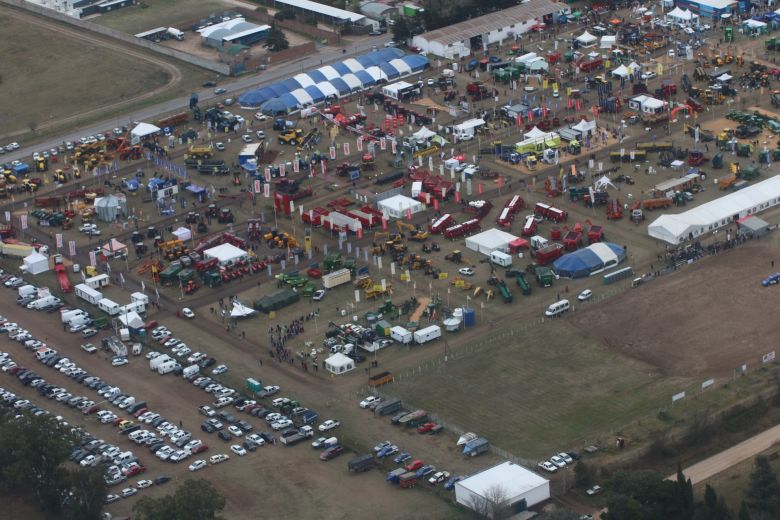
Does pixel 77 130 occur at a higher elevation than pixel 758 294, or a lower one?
lower

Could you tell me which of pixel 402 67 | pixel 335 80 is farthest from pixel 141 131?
pixel 402 67

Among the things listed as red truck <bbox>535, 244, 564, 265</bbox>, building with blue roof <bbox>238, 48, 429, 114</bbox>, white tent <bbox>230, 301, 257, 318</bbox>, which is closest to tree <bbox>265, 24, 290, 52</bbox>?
building with blue roof <bbox>238, 48, 429, 114</bbox>

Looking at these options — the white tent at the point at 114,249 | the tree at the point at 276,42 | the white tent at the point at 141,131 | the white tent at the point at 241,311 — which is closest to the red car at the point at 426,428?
the white tent at the point at 241,311

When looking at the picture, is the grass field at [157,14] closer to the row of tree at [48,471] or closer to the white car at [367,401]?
the white car at [367,401]

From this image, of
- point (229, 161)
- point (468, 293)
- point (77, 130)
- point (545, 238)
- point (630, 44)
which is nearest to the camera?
point (468, 293)

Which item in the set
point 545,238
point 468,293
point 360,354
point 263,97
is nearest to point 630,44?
point 263,97

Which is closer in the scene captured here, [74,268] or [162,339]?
[162,339]

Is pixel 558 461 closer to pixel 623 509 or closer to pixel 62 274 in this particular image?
pixel 623 509

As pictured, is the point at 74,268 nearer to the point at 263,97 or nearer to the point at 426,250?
the point at 426,250
